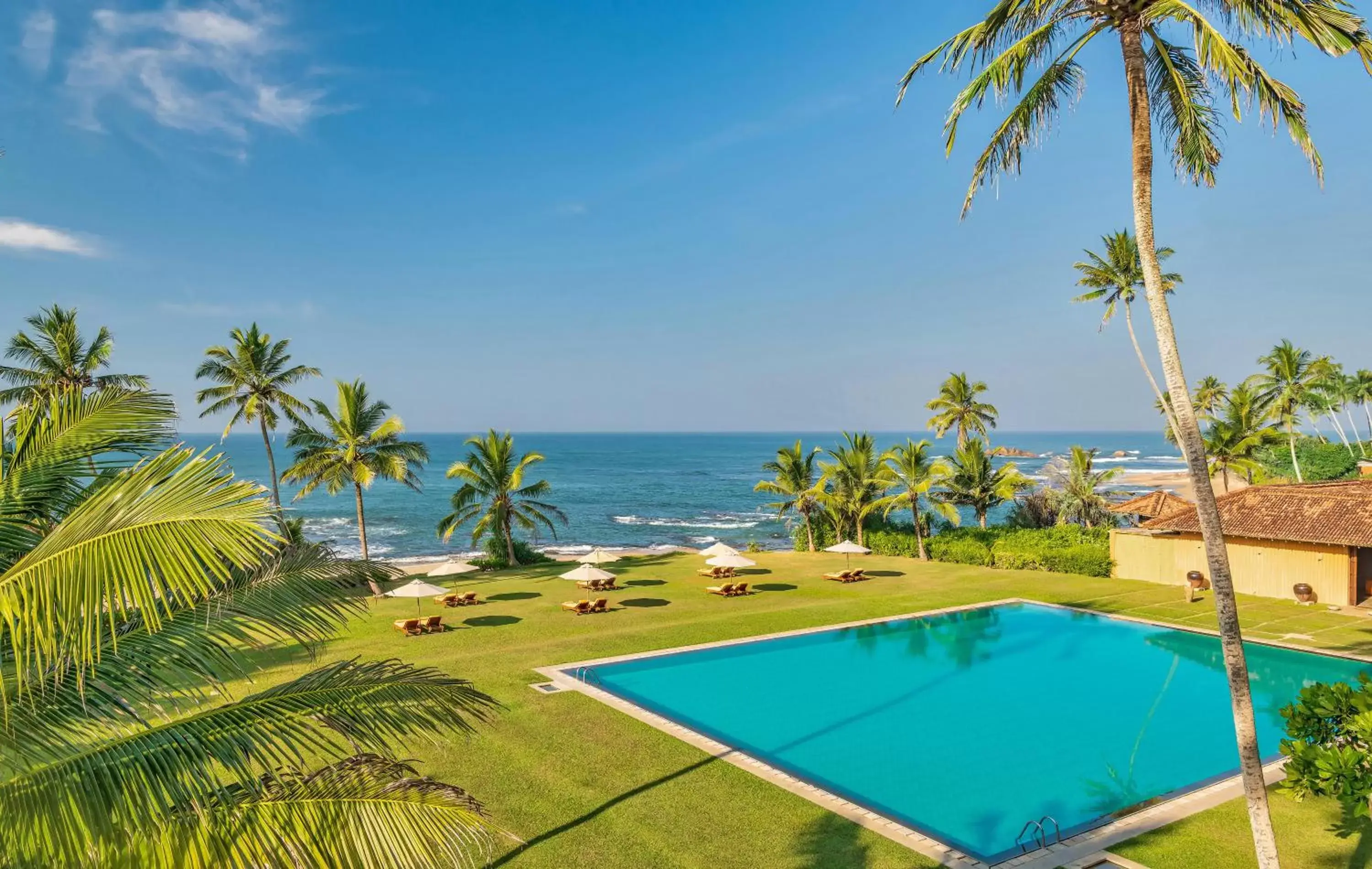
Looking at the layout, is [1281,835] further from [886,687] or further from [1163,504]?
[1163,504]

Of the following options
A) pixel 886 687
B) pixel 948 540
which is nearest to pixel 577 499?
pixel 948 540

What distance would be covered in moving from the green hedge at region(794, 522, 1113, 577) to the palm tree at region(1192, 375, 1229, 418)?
26994mm

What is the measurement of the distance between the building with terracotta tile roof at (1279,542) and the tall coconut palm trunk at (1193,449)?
707 inches

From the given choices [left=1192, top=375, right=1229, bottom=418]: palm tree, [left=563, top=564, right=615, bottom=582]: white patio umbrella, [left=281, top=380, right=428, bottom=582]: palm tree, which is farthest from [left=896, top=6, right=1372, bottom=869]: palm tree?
[left=1192, top=375, right=1229, bottom=418]: palm tree

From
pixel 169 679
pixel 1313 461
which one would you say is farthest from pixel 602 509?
pixel 169 679

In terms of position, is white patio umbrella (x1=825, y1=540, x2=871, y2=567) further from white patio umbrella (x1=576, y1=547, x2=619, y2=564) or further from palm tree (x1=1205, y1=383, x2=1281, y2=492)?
palm tree (x1=1205, y1=383, x2=1281, y2=492)

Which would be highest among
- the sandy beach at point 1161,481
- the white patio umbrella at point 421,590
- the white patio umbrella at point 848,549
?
the white patio umbrella at point 421,590

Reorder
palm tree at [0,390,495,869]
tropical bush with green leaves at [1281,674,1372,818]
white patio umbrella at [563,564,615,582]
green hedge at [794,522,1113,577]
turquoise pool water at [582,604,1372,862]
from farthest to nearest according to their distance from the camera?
green hedge at [794,522,1113,577] < white patio umbrella at [563,564,615,582] < turquoise pool water at [582,604,1372,862] < tropical bush with green leaves at [1281,674,1372,818] < palm tree at [0,390,495,869]

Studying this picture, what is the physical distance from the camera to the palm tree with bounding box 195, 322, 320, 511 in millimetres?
25375

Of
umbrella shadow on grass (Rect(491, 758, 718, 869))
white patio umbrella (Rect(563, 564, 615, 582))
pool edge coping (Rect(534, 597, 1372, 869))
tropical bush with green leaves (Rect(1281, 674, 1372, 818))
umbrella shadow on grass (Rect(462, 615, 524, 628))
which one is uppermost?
tropical bush with green leaves (Rect(1281, 674, 1372, 818))

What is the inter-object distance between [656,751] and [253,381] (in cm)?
2075

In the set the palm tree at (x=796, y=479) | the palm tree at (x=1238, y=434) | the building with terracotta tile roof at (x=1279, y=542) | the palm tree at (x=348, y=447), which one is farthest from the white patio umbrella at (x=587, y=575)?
the palm tree at (x=1238, y=434)

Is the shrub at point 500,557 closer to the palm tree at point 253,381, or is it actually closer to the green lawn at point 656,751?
the green lawn at point 656,751

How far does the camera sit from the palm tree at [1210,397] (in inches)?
2060
